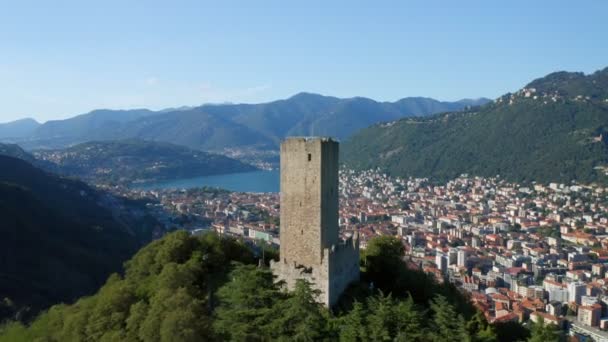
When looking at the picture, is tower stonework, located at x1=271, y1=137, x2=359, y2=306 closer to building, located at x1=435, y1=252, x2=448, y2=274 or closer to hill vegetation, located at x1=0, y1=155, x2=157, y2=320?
hill vegetation, located at x1=0, y1=155, x2=157, y2=320

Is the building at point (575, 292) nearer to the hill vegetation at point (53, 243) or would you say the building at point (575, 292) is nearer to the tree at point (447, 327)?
the tree at point (447, 327)

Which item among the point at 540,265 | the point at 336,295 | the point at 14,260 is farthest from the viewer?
the point at 540,265

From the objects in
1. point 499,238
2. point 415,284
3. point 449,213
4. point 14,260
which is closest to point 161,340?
point 415,284

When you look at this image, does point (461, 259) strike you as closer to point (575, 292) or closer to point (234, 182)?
point (575, 292)

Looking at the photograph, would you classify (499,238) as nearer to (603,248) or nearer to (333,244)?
(603,248)

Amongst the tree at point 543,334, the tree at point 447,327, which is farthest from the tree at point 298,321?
the tree at point 543,334
